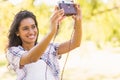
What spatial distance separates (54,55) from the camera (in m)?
1.74

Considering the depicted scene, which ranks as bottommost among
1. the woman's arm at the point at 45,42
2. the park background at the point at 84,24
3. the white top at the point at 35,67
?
the park background at the point at 84,24

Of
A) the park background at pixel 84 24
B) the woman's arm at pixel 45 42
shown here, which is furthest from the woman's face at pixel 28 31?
the park background at pixel 84 24

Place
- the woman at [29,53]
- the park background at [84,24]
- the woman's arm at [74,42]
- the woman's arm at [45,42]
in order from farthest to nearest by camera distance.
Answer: the park background at [84,24]
the woman's arm at [74,42]
the woman at [29,53]
the woman's arm at [45,42]

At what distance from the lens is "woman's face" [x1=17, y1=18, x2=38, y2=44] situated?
1666mm

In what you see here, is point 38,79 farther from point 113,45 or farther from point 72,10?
point 113,45

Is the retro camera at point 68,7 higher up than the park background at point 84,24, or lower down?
higher up

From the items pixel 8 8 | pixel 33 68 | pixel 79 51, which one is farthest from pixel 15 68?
pixel 79 51

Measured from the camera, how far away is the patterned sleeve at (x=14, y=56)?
1.64m

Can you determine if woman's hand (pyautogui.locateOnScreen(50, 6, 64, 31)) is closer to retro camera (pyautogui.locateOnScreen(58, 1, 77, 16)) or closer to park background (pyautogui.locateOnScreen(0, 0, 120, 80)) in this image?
retro camera (pyautogui.locateOnScreen(58, 1, 77, 16))

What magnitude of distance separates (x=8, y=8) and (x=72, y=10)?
1999mm

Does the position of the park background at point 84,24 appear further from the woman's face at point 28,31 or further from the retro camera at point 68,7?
the retro camera at point 68,7

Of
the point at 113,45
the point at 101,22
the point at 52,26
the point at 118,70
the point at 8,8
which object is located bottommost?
the point at 118,70

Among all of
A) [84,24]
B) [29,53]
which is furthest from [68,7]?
[84,24]

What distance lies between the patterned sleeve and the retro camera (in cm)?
23
